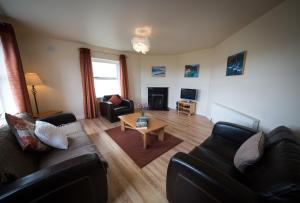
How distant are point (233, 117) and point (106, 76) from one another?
3.99m

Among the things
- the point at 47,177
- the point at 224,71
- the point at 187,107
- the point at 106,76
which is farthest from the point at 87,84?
the point at 224,71

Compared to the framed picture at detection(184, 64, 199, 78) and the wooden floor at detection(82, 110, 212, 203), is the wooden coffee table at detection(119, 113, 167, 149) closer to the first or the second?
the wooden floor at detection(82, 110, 212, 203)

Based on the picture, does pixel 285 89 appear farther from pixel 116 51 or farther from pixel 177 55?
pixel 116 51

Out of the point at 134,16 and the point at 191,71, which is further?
the point at 191,71

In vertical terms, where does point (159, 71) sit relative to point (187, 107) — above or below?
above

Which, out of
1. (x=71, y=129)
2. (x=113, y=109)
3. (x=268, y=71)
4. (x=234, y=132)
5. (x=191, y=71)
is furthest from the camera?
(x=191, y=71)

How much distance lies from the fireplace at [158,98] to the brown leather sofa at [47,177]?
3.99 meters

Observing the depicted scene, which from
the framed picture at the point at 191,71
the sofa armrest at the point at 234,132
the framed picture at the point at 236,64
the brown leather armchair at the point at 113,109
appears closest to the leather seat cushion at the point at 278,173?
the sofa armrest at the point at 234,132

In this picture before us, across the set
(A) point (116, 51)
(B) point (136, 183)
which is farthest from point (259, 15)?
(A) point (116, 51)

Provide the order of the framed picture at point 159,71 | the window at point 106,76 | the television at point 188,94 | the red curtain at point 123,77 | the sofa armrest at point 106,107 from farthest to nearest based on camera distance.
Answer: the framed picture at point 159,71 → the red curtain at point 123,77 → the television at point 188,94 → the window at point 106,76 → the sofa armrest at point 106,107

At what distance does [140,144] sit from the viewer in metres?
2.36

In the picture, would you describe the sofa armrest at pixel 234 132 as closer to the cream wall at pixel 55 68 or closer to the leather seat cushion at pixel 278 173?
the leather seat cushion at pixel 278 173

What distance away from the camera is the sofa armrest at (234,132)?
1.57 m

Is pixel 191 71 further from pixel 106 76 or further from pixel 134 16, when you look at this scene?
pixel 106 76
